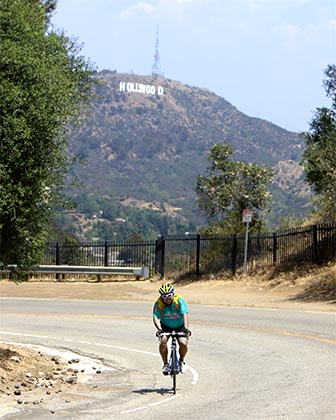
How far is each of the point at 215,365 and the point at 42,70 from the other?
653 centimetres

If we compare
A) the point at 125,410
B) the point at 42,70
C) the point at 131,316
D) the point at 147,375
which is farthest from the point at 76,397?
the point at 131,316

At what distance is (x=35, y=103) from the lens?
1589 cm

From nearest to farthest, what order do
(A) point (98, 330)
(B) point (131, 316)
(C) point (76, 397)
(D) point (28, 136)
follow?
(C) point (76, 397), (D) point (28, 136), (A) point (98, 330), (B) point (131, 316)

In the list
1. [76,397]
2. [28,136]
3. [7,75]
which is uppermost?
[7,75]

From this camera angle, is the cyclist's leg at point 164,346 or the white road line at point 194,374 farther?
the white road line at point 194,374

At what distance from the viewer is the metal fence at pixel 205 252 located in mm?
34312

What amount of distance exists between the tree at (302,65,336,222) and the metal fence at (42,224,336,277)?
5.18 feet

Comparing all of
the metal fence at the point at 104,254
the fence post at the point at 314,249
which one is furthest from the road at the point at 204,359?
the metal fence at the point at 104,254

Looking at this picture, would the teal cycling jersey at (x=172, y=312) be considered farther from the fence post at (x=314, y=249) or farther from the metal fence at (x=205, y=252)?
the fence post at (x=314, y=249)

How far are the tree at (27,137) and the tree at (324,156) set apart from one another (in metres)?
17.1

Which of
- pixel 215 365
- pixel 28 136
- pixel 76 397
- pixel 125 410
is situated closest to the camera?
pixel 125 410

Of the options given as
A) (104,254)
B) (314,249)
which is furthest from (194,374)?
(104,254)

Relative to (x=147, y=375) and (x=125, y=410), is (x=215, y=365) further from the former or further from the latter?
(x=125, y=410)

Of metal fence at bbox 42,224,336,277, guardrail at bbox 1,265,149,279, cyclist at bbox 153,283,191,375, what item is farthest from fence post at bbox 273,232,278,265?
cyclist at bbox 153,283,191,375
